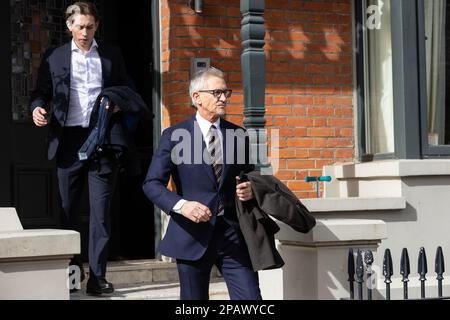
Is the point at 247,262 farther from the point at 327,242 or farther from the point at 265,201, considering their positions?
the point at 327,242

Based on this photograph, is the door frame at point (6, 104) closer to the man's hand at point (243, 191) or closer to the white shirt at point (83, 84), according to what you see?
the white shirt at point (83, 84)

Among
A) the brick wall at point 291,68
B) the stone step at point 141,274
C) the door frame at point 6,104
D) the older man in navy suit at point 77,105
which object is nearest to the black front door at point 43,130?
the door frame at point 6,104

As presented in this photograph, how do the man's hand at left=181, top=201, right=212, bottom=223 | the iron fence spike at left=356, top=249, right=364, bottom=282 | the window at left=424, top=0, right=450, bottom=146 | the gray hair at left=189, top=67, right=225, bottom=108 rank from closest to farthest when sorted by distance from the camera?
the man's hand at left=181, top=201, right=212, bottom=223, the gray hair at left=189, top=67, right=225, bottom=108, the iron fence spike at left=356, top=249, right=364, bottom=282, the window at left=424, top=0, right=450, bottom=146

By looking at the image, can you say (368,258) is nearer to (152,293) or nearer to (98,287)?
(152,293)

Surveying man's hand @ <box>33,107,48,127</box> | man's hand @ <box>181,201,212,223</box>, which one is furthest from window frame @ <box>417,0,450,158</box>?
man's hand @ <box>181,201,212,223</box>

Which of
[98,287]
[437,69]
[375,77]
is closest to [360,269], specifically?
[98,287]

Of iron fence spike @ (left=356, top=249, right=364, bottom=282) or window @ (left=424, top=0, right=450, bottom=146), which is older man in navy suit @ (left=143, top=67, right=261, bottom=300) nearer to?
iron fence spike @ (left=356, top=249, right=364, bottom=282)

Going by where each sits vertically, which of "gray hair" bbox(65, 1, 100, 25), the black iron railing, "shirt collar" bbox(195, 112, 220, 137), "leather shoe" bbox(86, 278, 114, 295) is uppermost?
"gray hair" bbox(65, 1, 100, 25)

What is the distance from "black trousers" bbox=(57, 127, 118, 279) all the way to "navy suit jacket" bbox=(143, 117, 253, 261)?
183cm

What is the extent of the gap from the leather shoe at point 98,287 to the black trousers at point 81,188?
0.08 meters

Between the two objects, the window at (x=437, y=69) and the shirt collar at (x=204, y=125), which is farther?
the window at (x=437, y=69)

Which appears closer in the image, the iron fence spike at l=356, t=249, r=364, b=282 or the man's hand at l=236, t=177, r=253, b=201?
the man's hand at l=236, t=177, r=253, b=201

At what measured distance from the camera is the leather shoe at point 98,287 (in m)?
6.84

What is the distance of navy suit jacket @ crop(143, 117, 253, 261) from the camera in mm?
5129
